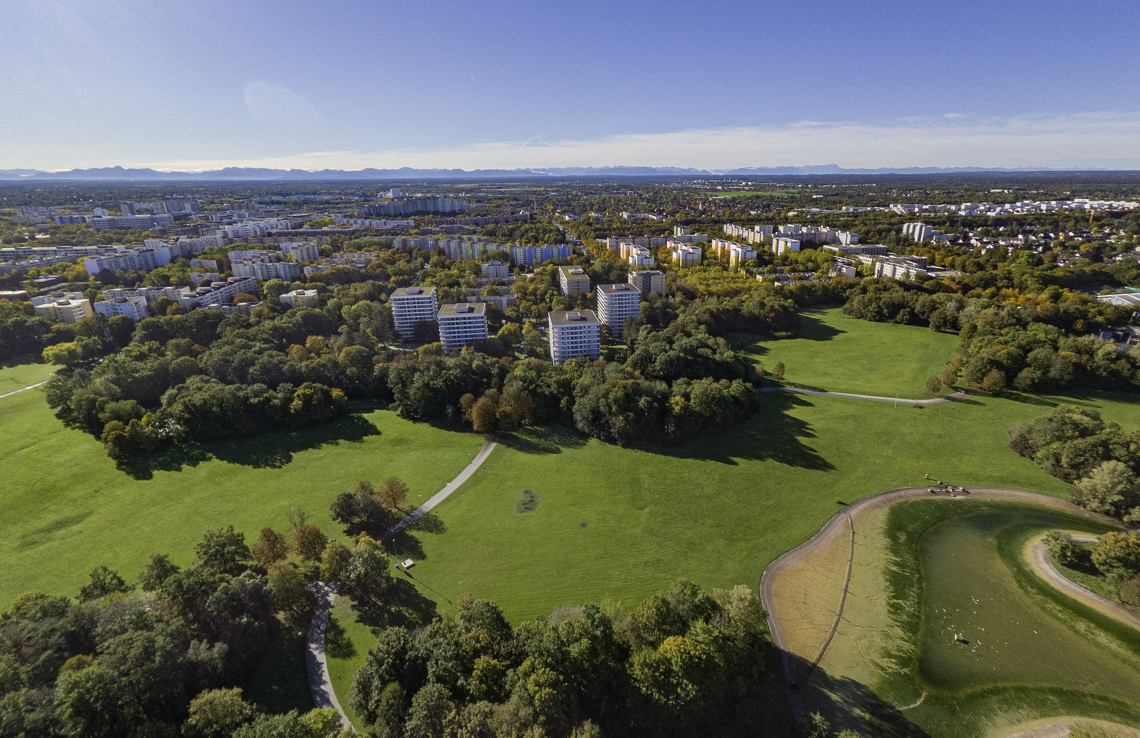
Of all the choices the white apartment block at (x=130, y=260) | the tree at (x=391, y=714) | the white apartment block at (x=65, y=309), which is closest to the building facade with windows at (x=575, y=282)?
the tree at (x=391, y=714)

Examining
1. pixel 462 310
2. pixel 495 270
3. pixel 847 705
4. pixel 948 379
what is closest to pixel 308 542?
pixel 847 705

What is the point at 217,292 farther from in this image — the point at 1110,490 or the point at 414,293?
the point at 1110,490

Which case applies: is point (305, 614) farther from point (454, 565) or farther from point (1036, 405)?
point (1036, 405)

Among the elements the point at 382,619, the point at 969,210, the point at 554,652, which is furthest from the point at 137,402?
the point at 969,210

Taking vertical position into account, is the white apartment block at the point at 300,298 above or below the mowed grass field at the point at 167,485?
above

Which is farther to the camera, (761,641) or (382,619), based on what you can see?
(382,619)

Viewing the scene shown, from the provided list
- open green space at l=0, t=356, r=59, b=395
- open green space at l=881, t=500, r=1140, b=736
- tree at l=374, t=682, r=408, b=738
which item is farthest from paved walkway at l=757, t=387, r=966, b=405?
open green space at l=0, t=356, r=59, b=395

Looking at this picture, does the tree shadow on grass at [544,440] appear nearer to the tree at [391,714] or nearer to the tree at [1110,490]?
the tree at [391,714]

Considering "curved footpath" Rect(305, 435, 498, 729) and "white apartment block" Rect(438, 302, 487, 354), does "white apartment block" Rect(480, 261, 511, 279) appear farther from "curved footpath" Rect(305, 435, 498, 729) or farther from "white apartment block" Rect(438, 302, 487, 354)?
"curved footpath" Rect(305, 435, 498, 729)
